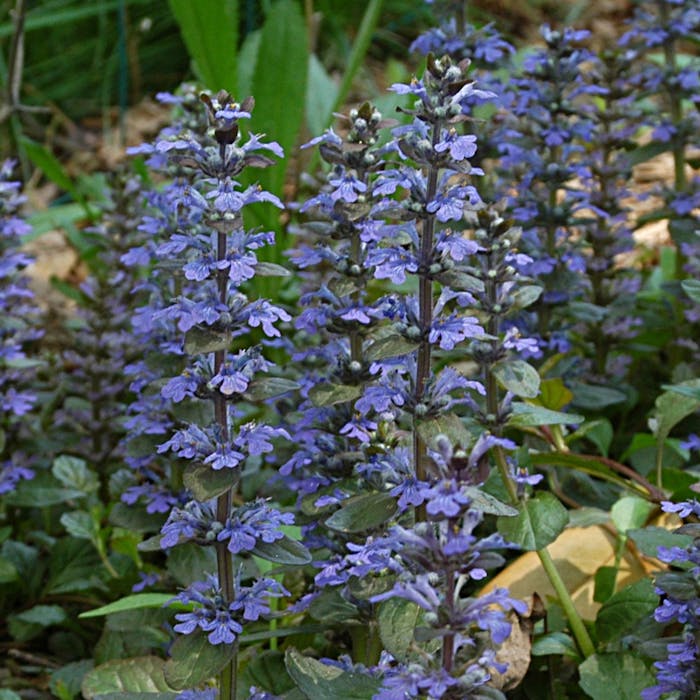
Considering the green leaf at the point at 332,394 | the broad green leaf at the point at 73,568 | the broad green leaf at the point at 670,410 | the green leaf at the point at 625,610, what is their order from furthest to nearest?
the broad green leaf at the point at 73,568 < the broad green leaf at the point at 670,410 < the green leaf at the point at 625,610 < the green leaf at the point at 332,394

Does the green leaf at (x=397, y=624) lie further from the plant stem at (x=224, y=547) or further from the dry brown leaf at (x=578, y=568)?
the dry brown leaf at (x=578, y=568)

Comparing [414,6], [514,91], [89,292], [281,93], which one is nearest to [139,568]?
[89,292]

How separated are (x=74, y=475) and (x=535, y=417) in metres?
1.36

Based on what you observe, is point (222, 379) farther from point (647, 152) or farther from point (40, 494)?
point (647, 152)

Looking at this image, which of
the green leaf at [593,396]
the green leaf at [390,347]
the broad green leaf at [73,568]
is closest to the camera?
the green leaf at [390,347]

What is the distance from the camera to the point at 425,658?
1.67 m

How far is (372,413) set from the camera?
2.30 m

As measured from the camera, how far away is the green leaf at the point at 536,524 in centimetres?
229

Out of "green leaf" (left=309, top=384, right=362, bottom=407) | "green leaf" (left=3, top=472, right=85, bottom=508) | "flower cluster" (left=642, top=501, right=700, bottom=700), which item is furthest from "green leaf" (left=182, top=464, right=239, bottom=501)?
"green leaf" (left=3, top=472, right=85, bottom=508)

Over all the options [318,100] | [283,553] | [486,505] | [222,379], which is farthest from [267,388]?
[318,100]

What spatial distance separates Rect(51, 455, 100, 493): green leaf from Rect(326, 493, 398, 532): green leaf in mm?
1223

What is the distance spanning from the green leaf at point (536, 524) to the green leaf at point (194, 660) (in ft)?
2.17

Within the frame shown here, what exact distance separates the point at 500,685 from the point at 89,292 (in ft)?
6.21

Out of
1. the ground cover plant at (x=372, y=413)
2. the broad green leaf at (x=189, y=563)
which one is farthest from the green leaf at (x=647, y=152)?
the broad green leaf at (x=189, y=563)
